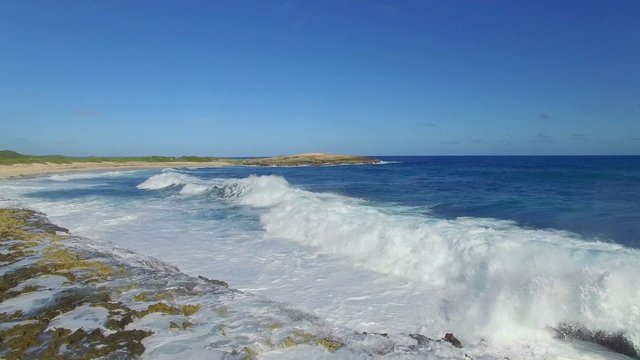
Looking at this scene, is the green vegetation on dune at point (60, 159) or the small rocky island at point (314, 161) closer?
the green vegetation on dune at point (60, 159)

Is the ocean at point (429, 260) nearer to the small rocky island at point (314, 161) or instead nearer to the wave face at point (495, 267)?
the wave face at point (495, 267)

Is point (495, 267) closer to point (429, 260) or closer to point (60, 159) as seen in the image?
point (429, 260)

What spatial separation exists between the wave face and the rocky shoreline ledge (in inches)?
67.6

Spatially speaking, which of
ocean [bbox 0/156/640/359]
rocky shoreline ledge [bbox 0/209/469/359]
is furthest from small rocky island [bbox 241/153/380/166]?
rocky shoreline ledge [bbox 0/209/469/359]

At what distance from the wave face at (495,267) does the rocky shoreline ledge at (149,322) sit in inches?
67.6

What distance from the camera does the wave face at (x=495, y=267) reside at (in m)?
5.89

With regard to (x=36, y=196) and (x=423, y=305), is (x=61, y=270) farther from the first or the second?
(x=36, y=196)

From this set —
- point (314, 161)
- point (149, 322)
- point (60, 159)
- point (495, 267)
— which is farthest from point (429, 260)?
point (60, 159)

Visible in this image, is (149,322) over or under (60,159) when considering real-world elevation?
under

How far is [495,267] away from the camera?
7.47 meters

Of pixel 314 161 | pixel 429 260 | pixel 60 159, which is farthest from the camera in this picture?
pixel 314 161

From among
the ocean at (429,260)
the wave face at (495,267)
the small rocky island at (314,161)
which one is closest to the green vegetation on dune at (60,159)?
the small rocky island at (314,161)

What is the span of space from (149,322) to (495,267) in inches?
230

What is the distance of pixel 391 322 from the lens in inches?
238
